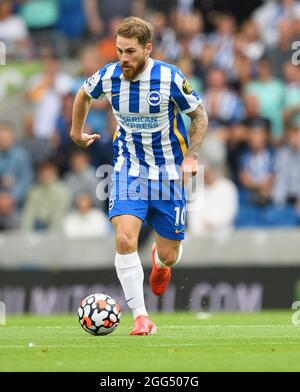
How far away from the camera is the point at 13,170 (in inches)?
738

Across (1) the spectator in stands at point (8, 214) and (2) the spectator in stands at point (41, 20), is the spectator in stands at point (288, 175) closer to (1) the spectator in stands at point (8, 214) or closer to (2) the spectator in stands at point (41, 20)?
(1) the spectator in stands at point (8, 214)

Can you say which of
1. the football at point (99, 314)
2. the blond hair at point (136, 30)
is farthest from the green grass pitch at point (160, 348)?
the blond hair at point (136, 30)

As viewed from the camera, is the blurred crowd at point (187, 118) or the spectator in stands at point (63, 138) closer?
the blurred crowd at point (187, 118)

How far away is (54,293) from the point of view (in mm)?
16875

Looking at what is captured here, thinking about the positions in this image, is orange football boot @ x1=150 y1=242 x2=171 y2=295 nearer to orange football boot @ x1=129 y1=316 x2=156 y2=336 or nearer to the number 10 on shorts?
the number 10 on shorts

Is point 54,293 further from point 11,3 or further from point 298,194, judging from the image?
point 11,3

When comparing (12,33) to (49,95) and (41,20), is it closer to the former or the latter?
(41,20)

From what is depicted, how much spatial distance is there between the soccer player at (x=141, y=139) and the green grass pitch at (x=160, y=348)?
0.68 m

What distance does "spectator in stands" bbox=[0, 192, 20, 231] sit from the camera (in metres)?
18.4

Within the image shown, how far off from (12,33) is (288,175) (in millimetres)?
6995

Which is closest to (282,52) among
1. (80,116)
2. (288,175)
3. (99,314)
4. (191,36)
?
(191,36)

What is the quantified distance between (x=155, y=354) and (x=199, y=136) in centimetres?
249

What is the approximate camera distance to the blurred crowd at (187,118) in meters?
17.5

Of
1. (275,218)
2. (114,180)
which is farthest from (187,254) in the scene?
(114,180)
